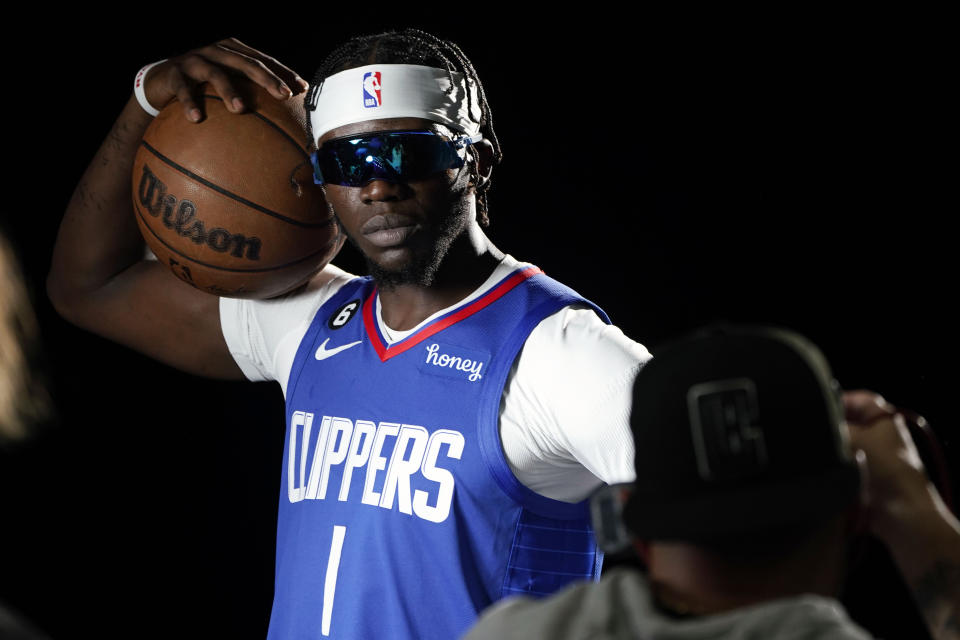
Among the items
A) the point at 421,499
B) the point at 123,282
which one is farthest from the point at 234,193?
the point at 421,499

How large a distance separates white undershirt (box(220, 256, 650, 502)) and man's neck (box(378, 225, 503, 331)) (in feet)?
0.06

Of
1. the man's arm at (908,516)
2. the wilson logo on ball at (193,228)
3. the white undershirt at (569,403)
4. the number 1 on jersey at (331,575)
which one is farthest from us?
the wilson logo on ball at (193,228)

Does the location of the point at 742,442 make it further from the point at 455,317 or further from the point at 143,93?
the point at 143,93

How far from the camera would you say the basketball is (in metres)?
1.93

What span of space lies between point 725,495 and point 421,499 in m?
0.95

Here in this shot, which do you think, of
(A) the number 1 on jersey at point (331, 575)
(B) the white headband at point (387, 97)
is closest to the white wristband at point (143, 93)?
(B) the white headband at point (387, 97)

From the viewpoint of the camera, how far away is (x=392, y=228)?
1849 mm

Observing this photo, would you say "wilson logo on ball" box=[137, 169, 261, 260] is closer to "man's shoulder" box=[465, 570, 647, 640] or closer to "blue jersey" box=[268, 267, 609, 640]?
"blue jersey" box=[268, 267, 609, 640]

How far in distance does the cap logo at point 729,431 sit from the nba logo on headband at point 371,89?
43.7 inches

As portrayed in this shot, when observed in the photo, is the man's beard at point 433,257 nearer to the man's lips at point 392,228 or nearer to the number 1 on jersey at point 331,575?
the man's lips at point 392,228

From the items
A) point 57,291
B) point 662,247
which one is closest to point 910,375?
point 662,247

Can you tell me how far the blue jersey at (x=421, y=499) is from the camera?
5.70ft

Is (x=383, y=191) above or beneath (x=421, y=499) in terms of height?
above

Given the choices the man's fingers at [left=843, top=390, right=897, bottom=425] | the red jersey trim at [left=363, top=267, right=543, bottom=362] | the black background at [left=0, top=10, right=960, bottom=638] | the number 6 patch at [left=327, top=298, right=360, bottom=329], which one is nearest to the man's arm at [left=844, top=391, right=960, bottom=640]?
the man's fingers at [left=843, top=390, right=897, bottom=425]
